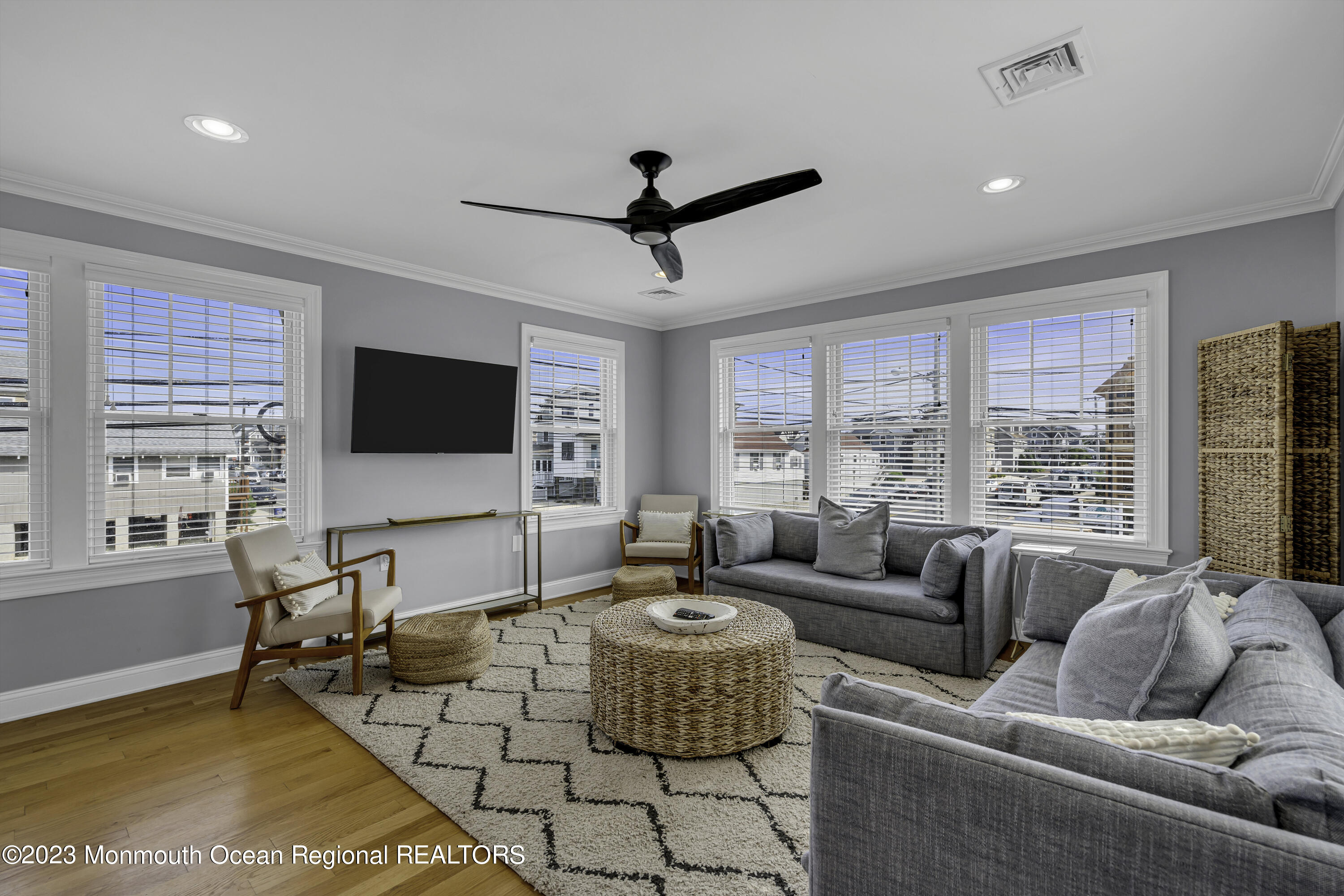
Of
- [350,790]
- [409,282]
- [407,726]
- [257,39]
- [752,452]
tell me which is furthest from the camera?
[752,452]

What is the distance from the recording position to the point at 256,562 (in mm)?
3180

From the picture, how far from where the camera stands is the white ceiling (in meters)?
1.95

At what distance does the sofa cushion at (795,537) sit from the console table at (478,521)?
6.05 ft

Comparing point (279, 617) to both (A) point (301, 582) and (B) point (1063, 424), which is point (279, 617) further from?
(B) point (1063, 424)

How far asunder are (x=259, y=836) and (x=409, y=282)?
137 inches

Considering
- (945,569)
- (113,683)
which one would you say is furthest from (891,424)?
(113,683)

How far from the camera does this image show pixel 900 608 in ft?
11.9

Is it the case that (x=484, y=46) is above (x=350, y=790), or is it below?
above

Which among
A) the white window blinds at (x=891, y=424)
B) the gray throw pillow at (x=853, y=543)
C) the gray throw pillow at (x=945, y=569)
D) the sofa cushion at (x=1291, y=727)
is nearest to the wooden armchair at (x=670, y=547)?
the gray throw pillow at (x=853, y=543)

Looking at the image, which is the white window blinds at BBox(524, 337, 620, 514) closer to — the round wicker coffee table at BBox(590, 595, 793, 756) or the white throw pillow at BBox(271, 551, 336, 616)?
the white throw pillow at BBox(271, 551, 336, 616)

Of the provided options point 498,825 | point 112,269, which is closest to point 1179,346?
point 498,825

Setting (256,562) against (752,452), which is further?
(752,452)

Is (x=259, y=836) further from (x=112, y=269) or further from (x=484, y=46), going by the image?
(x=112, y=269)

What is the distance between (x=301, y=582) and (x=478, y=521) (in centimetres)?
168
